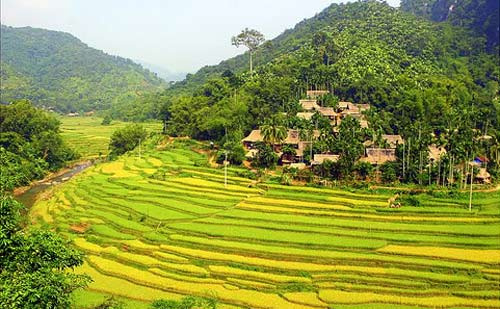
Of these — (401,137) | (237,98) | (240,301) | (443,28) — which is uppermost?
(443,28)

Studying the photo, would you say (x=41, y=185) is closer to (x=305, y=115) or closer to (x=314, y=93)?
(x=305, y=115)

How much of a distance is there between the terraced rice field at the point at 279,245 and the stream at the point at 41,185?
13.7ft

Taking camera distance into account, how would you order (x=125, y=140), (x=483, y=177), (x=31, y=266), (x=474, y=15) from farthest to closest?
1. (x=474, y=15)
2. (x=125, y=140)
3. (x=483, y=177)
4. (x=31, y=266)

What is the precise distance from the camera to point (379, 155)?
47.5 metres

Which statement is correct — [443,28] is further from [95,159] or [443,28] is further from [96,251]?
[96,251]

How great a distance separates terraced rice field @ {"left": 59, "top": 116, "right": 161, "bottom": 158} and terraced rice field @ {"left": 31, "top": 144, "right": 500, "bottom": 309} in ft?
109

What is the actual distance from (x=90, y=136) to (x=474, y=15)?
91.6 meters

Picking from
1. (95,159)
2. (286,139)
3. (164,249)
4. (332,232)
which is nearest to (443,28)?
(286,139)

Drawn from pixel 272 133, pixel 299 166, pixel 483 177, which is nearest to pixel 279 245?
pixel 299 166

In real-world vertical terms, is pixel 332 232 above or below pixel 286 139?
below

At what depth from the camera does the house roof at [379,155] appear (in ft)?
154

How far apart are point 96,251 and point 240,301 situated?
1252cm

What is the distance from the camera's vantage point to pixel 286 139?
54375 mm

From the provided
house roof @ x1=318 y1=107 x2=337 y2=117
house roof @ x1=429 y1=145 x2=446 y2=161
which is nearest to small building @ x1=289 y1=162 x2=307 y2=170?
house roof @ x1=429 y1=145 x2=446 y2=161
